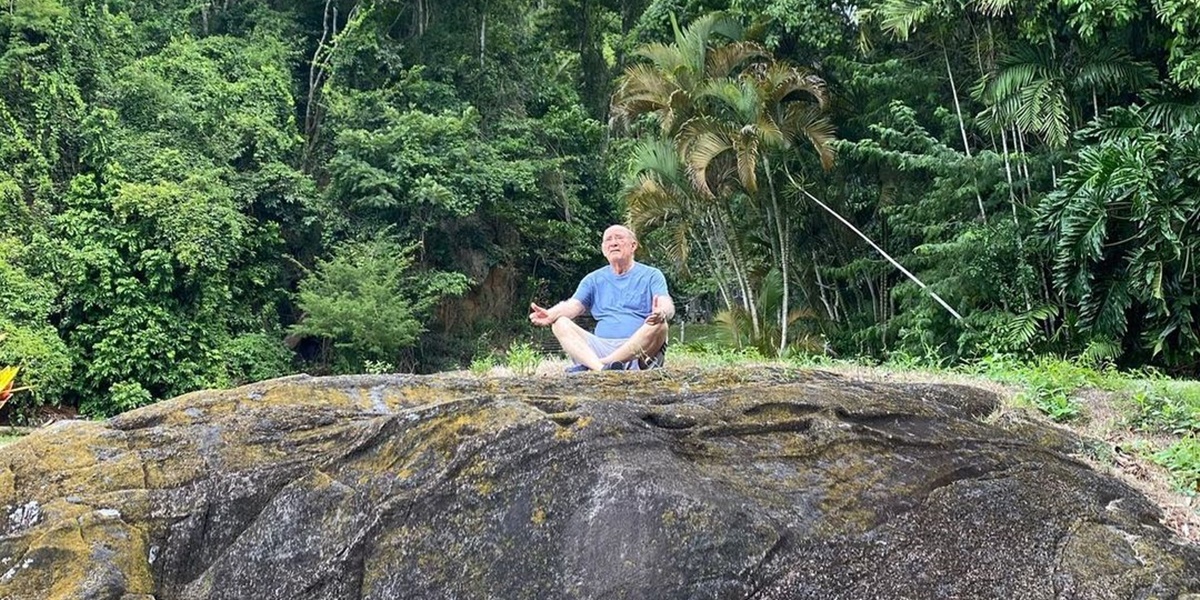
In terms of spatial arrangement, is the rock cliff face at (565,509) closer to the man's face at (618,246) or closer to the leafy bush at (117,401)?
the man's face at (618,246)

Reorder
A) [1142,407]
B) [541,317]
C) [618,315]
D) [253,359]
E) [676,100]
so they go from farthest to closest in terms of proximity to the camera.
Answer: [253,359] < [676,100] < [618,315] < [541,317] < [1142,407]

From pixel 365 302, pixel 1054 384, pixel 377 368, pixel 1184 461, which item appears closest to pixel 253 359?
pixel 365 302

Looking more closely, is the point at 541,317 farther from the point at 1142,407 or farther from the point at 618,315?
the point at 1142,407

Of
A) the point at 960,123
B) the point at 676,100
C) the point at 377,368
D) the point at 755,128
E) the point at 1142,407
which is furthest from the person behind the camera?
the point at 676,100

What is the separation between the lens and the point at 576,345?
219 inches

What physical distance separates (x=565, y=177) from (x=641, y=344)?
20.2 meters

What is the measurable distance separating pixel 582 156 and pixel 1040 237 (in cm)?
1631

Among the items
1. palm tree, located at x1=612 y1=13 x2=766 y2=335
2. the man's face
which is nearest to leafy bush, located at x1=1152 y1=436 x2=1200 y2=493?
the man's face

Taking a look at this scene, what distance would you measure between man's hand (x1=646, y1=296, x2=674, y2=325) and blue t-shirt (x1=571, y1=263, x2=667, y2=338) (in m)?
0.24

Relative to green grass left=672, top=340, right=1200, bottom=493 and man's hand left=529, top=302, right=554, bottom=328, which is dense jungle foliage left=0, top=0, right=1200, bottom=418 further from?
man's hand left=529, top=302, right=554, bottom=328

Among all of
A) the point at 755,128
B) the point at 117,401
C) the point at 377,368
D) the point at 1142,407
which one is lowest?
the point at 117,401

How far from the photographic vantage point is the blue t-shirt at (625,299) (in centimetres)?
592

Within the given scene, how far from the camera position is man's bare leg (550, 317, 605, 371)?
553 cm

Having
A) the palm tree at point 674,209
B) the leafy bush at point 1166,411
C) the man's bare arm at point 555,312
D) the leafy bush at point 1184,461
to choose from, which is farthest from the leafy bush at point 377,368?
the leafy bush at point 1184,461
